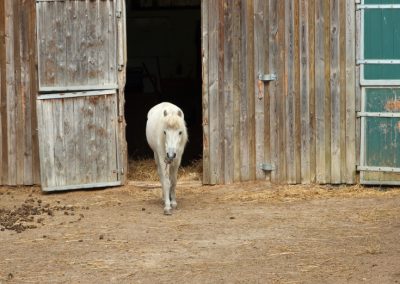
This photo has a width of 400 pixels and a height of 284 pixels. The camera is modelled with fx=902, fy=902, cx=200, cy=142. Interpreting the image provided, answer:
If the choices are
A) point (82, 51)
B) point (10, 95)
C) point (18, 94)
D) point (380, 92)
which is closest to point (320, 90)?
point (380, 92)

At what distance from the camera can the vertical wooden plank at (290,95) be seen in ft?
38.4

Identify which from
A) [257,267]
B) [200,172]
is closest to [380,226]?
[257,267]

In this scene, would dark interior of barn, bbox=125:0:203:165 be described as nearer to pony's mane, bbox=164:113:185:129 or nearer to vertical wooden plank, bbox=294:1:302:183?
vertical wooden plank, bbox=294:1:302:183

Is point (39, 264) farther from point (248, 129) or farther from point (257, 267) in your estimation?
point (248, 129)

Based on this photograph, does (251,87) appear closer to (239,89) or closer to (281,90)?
(239,89)

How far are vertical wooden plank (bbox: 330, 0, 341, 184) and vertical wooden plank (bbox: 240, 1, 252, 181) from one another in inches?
43.1

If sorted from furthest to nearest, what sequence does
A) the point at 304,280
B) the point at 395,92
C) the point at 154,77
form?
the point at 154,77
the point at 395,92
the point at 304,280

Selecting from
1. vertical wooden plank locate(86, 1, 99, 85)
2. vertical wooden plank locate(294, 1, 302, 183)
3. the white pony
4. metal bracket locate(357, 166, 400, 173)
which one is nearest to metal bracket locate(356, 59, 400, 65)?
vertical wooden plank locate(294, 1, 302, 183)

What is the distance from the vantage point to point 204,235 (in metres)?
9.00

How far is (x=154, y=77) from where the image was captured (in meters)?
18.8

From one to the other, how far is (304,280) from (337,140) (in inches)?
188

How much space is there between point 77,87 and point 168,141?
243 cm

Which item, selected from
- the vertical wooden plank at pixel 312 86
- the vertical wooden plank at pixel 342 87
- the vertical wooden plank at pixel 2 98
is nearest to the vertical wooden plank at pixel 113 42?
the vertical wooden plank at pixel 2 98

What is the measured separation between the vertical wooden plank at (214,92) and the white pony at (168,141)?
1.18m
